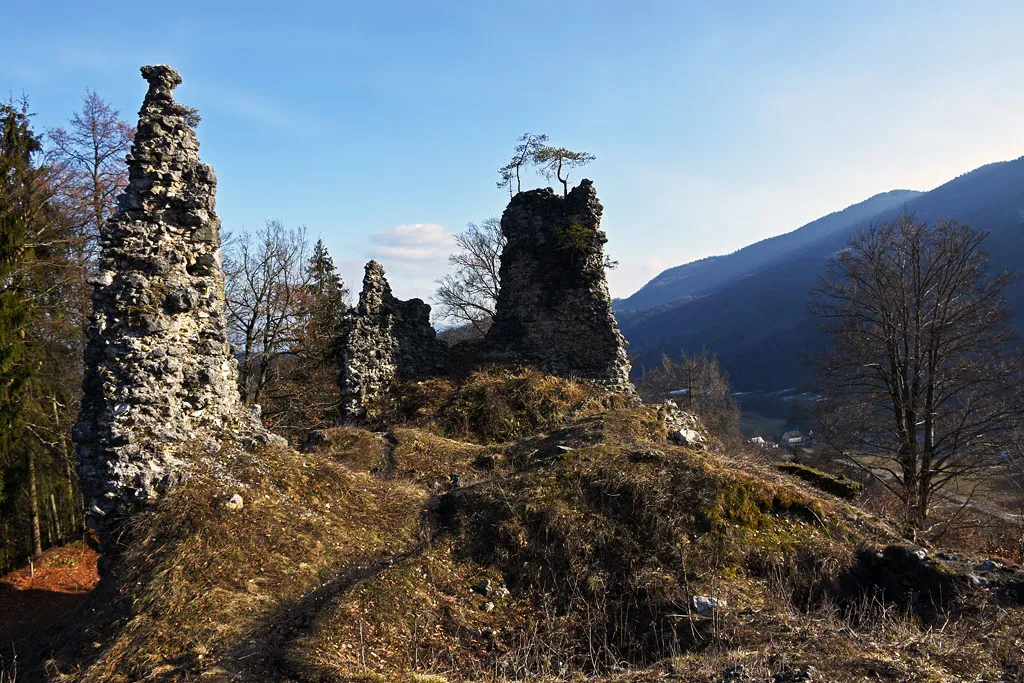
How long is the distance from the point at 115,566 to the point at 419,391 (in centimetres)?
851

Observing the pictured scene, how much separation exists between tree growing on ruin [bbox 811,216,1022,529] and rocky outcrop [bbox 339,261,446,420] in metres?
12.5

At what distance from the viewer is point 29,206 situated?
47.4ft

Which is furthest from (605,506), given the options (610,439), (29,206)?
(29,206)

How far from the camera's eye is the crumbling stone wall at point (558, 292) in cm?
1562

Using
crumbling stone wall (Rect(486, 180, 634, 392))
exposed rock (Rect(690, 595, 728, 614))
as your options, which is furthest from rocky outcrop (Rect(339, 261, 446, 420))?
exposed rock (Rect(690, 595, 728, 614))

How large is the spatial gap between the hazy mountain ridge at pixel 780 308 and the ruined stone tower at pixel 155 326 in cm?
6592

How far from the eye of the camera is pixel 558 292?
1616 cm

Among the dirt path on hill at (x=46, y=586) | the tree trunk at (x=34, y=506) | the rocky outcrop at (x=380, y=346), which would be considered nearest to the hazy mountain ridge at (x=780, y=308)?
the rocky outcrop at (x=380, y=346)

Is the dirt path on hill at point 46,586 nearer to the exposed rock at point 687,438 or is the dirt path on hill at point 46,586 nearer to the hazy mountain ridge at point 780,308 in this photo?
the exposed rock at point 687,438

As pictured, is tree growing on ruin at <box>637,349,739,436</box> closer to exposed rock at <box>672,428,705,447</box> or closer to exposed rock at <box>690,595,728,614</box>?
exposed rock at <box>672,428,705,447</box>

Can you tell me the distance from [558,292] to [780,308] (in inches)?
5059

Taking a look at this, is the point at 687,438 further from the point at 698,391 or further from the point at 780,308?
the point at 780,308

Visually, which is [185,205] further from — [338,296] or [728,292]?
[728,292]

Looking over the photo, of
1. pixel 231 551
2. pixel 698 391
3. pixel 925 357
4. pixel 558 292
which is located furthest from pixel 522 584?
pixel 698 391
